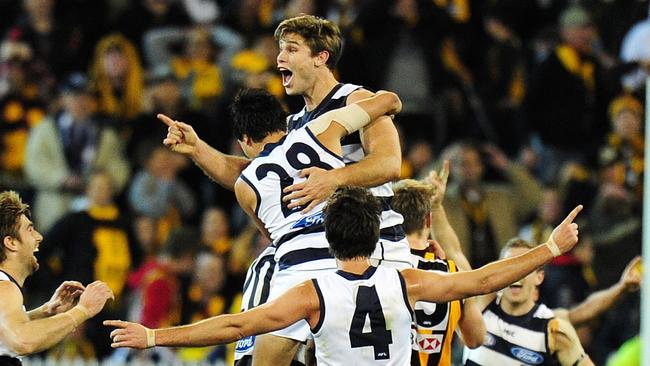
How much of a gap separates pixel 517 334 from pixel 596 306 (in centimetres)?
75

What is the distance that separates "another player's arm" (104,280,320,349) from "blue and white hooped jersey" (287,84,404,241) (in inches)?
34.1

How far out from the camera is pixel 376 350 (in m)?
6.97

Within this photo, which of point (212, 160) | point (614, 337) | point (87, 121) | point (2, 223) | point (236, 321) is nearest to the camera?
point (236, 321)

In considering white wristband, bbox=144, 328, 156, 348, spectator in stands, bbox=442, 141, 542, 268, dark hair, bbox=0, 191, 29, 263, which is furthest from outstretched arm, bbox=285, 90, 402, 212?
spectator in stands, bbox=442, 141, 542, 268

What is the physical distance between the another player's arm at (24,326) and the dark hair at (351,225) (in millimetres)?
1387

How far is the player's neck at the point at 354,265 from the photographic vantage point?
276 inches

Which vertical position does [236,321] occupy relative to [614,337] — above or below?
below

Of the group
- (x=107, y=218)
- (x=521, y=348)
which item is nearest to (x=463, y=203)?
(x=107, y=218)

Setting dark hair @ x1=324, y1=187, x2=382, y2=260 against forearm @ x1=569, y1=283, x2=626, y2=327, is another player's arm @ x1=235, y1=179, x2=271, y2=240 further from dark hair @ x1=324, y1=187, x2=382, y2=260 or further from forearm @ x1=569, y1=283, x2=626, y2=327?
forearm @ x1=569, y1=283, x2=626, y2=327

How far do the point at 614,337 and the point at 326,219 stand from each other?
20.5ft

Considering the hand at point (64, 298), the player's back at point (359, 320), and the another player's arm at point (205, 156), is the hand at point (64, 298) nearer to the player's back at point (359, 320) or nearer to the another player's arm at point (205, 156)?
the another player's arm at point (205, 156)

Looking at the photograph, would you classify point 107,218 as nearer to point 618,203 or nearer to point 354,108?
point 618,203

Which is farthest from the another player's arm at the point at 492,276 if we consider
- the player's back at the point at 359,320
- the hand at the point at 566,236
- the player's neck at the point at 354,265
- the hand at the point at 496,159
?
the hand at the point at 496,159

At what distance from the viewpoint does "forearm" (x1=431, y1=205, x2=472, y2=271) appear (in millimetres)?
8852
